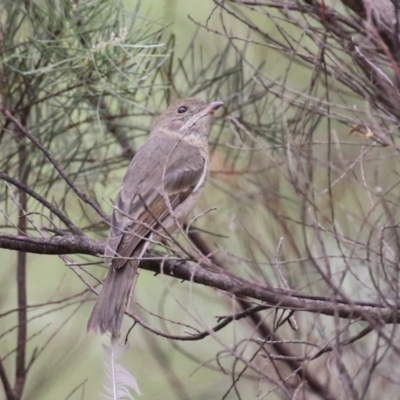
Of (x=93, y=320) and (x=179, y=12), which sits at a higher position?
(x=179, y=12)

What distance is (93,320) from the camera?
15.0 feet

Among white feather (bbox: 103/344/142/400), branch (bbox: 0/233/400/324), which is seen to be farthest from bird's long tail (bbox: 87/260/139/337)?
white feather (bbox: 103/344/142/400)

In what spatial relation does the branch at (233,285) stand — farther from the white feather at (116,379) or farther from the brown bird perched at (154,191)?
the white feather at (116,379)

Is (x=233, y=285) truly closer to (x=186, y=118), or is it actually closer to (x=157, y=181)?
Answer: (x=157, y=181)

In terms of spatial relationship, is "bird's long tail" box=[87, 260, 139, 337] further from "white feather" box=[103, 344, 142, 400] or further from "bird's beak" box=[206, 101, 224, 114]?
"bird's beak" box=[206, 101, 224, 114]

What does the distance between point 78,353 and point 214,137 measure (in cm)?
192

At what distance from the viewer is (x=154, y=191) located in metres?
5.34

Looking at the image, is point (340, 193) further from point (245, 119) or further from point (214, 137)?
point (214, 137)

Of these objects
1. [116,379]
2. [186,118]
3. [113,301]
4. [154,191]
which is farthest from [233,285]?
[186,118]

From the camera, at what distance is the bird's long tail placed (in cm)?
455

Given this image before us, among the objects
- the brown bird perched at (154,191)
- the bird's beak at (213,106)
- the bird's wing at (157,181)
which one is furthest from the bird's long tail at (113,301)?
the bird's beak at (213,106)

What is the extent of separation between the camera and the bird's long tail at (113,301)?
4547 millimetres

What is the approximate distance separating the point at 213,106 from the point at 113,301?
1584 millimetres

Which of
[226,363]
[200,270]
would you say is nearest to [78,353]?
[226,363]
